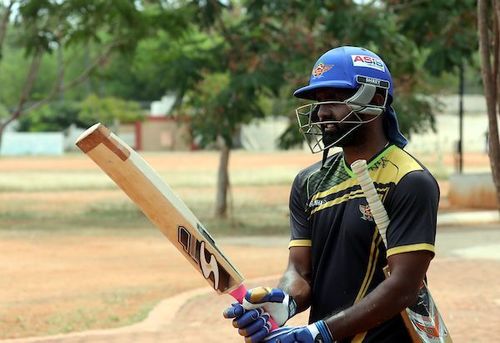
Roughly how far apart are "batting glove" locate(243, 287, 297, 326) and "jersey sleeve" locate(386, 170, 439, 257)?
1.19 ft

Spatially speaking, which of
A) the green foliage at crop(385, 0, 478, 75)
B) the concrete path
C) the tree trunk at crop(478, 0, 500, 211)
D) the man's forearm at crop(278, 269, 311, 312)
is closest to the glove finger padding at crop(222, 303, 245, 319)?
the man's forearm at crop(278, 269, 311, 312)

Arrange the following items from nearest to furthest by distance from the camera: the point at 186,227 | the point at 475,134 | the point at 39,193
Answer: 1. the point at 186,227
2. the point at 39,193
3. the point at 475,134

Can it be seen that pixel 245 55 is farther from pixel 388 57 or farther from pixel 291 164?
pixel 291 164

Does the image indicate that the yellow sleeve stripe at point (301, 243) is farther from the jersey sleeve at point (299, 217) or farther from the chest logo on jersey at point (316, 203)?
the chest logo on jersey at point (316, 203)

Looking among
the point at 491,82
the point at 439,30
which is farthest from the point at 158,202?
the point at 439,30

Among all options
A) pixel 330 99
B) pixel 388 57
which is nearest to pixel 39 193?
pixel 388 57

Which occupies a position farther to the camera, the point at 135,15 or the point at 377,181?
the point at 135,15

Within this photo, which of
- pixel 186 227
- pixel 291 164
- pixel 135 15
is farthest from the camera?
pixel 291 164

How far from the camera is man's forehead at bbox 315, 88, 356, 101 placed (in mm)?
3600

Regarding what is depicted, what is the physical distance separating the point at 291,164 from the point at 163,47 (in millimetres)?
30688

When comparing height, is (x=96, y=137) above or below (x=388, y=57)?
above

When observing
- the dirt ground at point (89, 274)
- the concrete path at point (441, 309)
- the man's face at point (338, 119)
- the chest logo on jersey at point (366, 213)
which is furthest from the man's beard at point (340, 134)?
the dirt ground at point (89, 274)

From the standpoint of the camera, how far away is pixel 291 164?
2085 inches

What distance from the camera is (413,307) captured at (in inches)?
138
